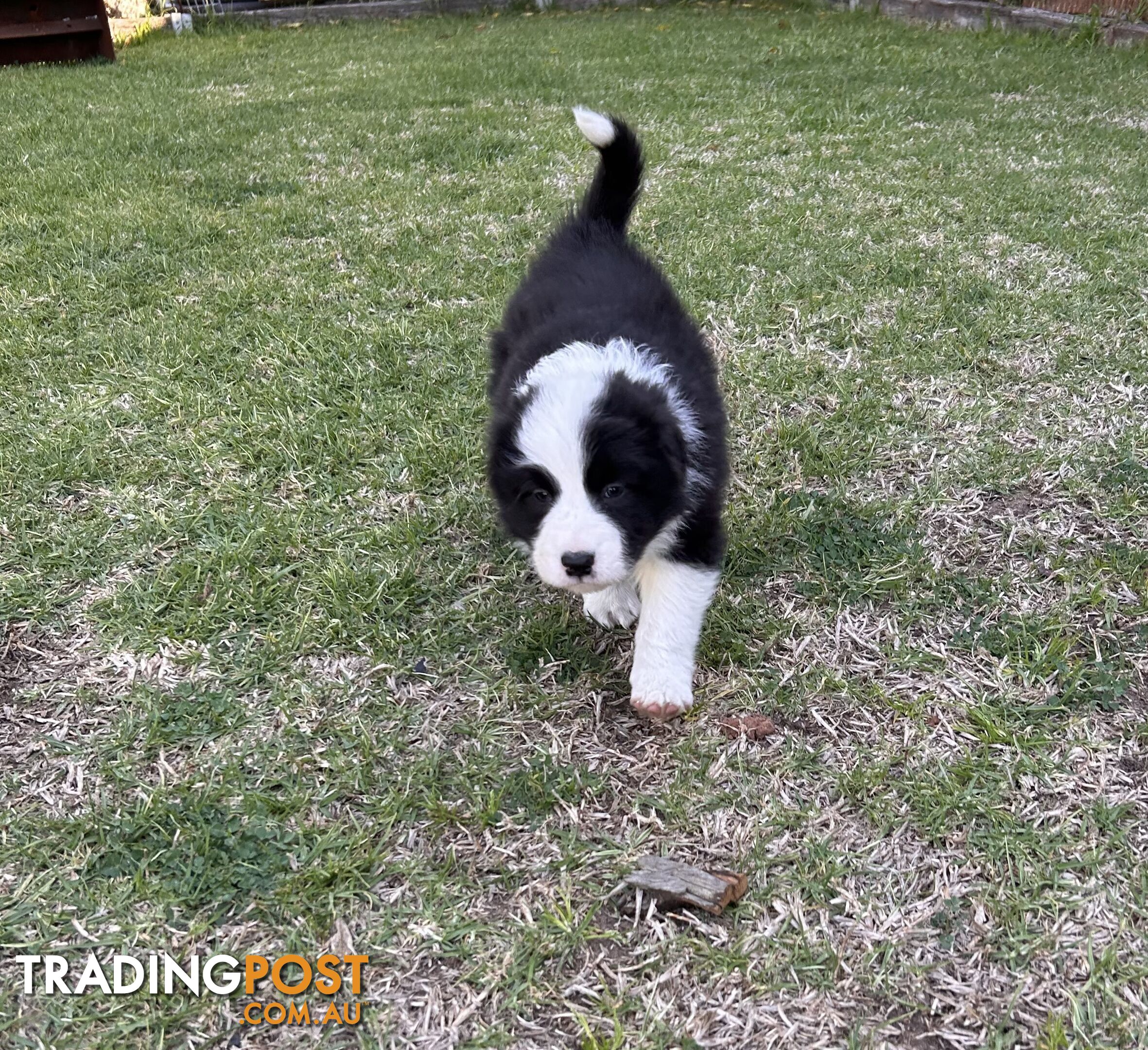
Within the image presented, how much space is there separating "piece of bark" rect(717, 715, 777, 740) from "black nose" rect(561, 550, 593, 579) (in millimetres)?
534

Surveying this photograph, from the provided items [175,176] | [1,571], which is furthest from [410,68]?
[1,571]

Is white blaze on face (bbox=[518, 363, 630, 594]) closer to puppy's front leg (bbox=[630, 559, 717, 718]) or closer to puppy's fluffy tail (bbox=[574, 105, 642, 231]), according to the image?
puppy's front leg (bbox=[630, 559, 717, 718])

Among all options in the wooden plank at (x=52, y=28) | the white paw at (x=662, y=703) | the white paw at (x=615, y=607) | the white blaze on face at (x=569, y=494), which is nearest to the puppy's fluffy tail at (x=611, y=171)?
the white blaze on face at (x=569, y=494)

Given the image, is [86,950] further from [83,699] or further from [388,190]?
[388,190]

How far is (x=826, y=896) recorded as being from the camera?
1.71 m

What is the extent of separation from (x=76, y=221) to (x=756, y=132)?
13.5 ft

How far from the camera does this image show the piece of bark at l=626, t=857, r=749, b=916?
168 cm

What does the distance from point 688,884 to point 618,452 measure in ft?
2.75

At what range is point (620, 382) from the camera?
6.46 ft

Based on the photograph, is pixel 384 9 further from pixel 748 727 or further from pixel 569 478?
pixel 748 727

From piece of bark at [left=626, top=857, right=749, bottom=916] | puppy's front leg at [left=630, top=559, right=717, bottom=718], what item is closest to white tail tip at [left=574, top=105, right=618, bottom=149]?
puppy's front leg at [left=630, top=559, right=717, bottom=718]

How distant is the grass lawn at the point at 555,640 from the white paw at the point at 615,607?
60 mm

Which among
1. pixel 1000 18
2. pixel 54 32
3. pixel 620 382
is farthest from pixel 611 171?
pixel 1000 18

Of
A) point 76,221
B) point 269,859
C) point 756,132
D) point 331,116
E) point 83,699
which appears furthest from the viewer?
point 331,116
